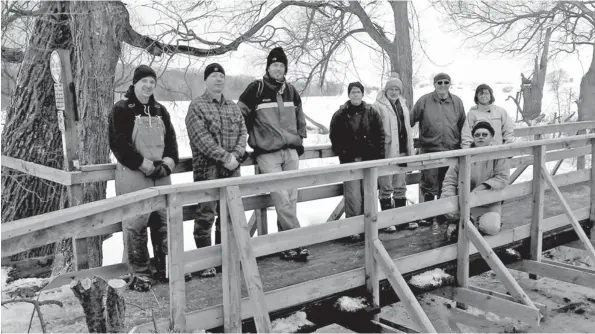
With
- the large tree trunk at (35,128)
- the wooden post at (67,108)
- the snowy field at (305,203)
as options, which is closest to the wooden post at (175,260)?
the wooden post at (67,108)

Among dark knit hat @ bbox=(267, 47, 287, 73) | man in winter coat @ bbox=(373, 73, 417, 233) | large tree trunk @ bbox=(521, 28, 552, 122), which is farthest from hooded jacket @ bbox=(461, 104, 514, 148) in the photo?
large tree trunk @ bbox=(521, 28, 552, 122)

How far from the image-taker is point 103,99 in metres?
7.26

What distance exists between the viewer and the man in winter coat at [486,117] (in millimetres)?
6051

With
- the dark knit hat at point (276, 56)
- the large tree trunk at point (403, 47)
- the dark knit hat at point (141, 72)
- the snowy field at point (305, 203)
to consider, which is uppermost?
the large tree trunk at point (403, 47)

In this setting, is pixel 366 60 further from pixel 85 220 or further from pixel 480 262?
pixel 85 220

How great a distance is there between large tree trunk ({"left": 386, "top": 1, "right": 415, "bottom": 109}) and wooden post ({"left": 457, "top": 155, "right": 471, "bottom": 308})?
704 centimetres

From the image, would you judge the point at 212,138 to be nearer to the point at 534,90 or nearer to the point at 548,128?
the point at 548,128

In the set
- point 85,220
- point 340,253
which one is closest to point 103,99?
point 340,253

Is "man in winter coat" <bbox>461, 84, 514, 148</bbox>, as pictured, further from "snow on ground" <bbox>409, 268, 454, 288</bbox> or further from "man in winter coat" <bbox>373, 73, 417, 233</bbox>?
"snow on ground" <bbox>409, 268, 454, 288</bbox>

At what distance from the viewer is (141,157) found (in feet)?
14.2

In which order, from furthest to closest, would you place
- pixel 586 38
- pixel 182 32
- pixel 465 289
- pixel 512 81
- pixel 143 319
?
pixel 512 81
pixel 586 38
pixel 182 32
pixel 465 289
pixel 143 319

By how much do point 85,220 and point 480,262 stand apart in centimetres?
418

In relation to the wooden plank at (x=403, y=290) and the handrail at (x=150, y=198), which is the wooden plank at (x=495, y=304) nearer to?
the wooden plank at (x=403, y=290)

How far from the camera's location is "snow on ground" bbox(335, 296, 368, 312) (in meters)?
4.32
